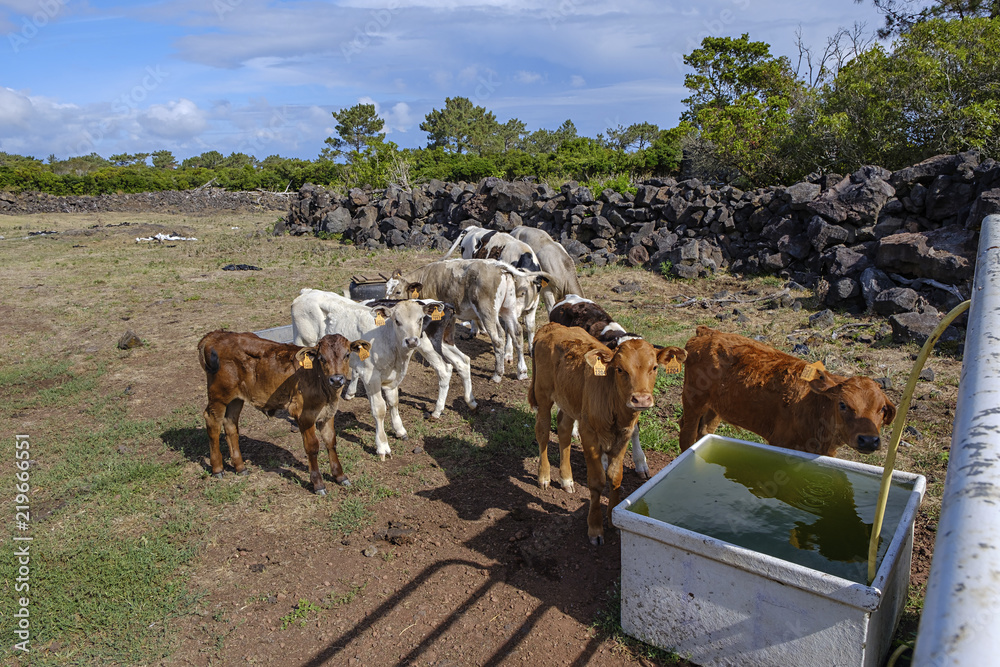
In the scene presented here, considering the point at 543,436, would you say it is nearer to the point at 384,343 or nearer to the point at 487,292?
the point at 384,343

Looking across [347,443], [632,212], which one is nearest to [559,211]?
[632,212]

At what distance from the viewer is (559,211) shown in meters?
19.8

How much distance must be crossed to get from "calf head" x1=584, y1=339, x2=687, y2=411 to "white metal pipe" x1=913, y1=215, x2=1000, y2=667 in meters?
3.59

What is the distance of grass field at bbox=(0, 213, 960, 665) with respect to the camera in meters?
4.50

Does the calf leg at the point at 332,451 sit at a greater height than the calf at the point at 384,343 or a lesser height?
lesser

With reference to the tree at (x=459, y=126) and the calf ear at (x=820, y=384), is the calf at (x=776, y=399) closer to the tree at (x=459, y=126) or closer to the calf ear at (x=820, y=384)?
the calf ear at (x=820, y=384)

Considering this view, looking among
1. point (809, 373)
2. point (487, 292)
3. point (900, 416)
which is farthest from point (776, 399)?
point (487, 292)

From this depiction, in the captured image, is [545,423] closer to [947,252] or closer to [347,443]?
[347,443]

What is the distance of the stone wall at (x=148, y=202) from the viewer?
37.8 metres

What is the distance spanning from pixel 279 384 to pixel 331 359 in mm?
682

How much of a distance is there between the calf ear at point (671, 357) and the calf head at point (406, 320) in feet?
9.84

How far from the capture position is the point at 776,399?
5215 mm

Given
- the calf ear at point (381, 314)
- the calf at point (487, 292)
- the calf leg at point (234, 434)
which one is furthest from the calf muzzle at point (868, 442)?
the calf leg at point (234, 434)

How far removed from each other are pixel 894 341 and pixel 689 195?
892cm
